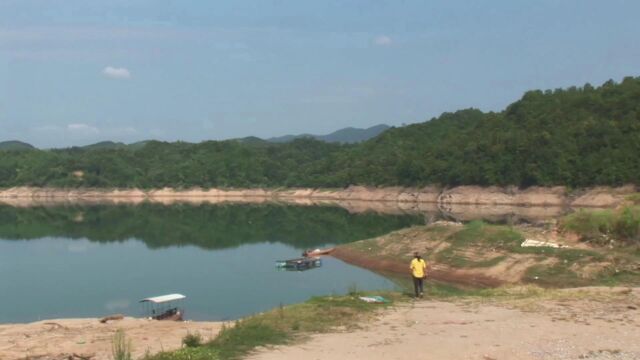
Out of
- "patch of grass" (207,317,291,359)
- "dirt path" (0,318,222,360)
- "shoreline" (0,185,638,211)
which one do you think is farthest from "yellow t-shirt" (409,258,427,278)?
"shoreline" (0,185,638,211)

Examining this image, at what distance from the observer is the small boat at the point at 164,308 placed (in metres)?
25.3

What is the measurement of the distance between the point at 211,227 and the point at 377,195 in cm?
4714

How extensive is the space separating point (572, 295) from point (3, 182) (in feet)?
530

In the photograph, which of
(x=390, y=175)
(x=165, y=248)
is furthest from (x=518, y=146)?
(x=165, y=248)

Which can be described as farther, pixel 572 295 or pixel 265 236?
pixel 265 236

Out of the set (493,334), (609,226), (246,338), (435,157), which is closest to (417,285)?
(493,334)

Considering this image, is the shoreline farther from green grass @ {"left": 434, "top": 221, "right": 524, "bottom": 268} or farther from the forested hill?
green grass @ {"left": 434, "top": 221, "right": 524, "bottom": 268}

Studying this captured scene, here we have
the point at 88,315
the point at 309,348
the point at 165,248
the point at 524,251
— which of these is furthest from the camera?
the point at 165,248

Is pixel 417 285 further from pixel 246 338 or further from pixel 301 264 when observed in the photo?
pixel 301 264

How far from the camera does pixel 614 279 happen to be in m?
25.3

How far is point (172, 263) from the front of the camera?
1818 inches

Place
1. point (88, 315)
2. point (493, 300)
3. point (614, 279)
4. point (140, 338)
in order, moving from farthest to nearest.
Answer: point (88, 315) → point (614, 279) → point (493, 300) → point (140, 338)

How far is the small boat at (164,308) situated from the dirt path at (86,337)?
2.59 m

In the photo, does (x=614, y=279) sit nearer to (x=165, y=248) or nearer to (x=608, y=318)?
(x=608, y=318)
